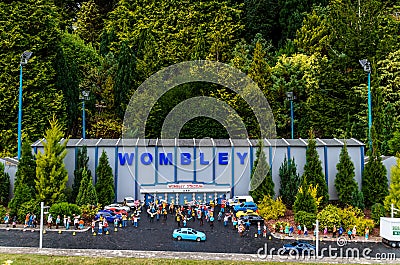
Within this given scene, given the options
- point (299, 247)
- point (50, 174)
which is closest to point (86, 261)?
point (299, 247)

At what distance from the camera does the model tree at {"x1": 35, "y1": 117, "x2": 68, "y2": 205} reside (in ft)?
80.0

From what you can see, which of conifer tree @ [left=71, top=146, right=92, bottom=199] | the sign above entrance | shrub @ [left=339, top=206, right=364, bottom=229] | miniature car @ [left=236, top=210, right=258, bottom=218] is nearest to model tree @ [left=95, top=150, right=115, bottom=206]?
conifer tree @ [left=71, top=146, right=92, bottom=199]

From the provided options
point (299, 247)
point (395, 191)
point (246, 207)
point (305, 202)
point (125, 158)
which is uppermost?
point (125, 158)

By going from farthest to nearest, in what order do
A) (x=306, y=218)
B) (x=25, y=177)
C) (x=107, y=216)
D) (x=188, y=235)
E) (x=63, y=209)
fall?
(x=25, y=177) < (x=107, y=216) < (x=63, y=209) < (x=306, y=218) < (x=188, y=235)

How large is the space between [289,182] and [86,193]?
12.1m

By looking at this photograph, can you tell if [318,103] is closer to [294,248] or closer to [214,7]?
[214,7]

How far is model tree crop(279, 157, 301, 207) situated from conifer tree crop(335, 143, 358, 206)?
2447mm

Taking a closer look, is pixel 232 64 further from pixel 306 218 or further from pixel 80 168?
pixel 306 218

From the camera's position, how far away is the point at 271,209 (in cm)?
2456

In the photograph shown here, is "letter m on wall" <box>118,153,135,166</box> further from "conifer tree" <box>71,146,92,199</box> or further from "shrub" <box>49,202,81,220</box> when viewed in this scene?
"shrub" <box>49,202,81,220</box>

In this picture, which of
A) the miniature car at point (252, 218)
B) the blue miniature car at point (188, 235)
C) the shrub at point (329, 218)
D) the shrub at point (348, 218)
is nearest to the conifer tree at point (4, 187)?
the blue miniature car at point (188, 235)

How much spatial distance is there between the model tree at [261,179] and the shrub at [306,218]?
3.65 meters

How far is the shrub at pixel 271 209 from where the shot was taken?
24.2m

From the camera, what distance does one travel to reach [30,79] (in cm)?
3750
